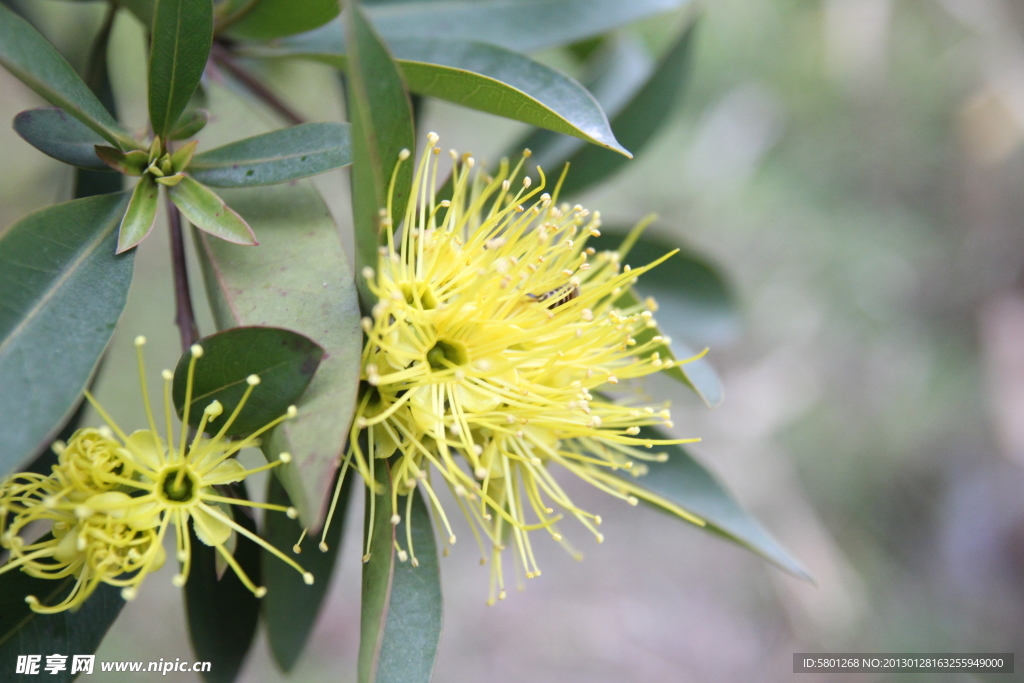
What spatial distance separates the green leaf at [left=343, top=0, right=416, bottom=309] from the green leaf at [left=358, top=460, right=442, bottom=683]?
24 cm

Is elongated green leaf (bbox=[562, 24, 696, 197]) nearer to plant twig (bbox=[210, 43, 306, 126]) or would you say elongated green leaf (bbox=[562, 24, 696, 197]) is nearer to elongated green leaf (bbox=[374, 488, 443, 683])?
plant twig (bbox=[210, 43, 306, 126])

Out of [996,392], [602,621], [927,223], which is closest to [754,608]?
[602,621]

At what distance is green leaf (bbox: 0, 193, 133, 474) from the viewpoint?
49cm

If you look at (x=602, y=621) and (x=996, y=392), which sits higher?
(x=996, y=392)

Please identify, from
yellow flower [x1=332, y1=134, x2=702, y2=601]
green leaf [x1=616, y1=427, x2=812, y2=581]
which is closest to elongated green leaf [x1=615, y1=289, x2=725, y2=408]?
yellow flower [x1=332, y1=134, x2=702, y2=601]

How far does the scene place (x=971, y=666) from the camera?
219cm

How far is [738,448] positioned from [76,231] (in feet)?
6.90

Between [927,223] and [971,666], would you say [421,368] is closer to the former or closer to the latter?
[971,666]

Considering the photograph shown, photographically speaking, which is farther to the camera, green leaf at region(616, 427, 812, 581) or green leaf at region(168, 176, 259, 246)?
green leaf at region(616, 427, 812, 581)

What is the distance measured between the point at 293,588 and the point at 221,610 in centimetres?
11

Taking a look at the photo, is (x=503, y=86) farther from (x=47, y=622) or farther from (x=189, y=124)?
(x=47, y=622)

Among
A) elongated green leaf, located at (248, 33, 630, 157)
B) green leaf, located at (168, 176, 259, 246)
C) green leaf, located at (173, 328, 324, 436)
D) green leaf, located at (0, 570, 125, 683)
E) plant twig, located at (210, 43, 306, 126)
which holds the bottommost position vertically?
green leaf, located at (0, 570, 125, 683)

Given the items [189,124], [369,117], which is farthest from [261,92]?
[369,117]

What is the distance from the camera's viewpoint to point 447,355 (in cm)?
67
